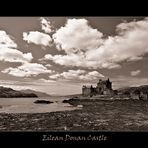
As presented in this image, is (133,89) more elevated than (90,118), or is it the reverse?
(133,89)

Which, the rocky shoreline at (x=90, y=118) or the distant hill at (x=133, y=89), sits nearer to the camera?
the rocky shoreline at (x=90, y=118)

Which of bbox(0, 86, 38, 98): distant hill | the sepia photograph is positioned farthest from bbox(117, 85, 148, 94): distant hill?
bbox(0, 86, 38, 98): distant hill

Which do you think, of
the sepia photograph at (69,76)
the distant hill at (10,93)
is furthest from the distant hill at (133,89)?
the distant hill at (10,93)

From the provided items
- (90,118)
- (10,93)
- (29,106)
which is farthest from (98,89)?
(10,93)

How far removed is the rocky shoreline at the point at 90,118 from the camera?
331cm

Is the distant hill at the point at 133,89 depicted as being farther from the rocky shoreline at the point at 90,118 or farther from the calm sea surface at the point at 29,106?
the calm sea surface at the point at 29,106

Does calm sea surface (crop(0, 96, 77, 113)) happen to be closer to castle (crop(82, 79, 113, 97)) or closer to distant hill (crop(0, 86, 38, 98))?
distant hill (crop(0, 86, 38, 98))

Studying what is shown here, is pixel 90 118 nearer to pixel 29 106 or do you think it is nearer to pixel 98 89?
pixel 98 89

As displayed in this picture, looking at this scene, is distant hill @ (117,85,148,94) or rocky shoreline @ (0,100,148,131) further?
distant hill @ (117,85,148,94)

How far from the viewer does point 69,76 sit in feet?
11.3

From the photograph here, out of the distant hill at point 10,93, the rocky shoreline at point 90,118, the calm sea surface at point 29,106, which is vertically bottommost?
the rocky shoreline at point 90,118

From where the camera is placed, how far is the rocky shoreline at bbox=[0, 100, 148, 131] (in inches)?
130

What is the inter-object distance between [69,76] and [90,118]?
0.52m

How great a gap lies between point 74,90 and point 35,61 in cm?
55
